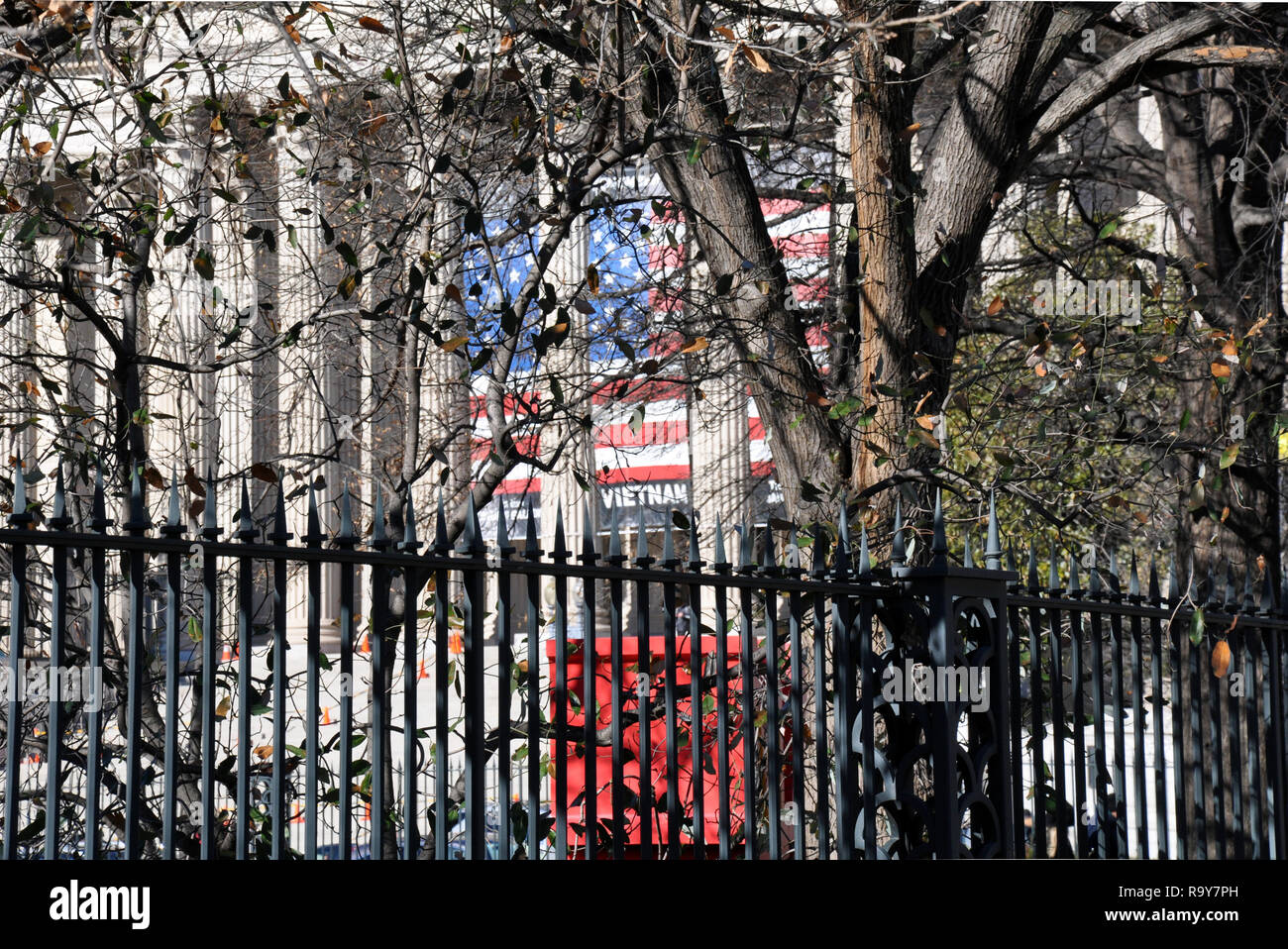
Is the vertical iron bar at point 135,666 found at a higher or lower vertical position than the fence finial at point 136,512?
lower

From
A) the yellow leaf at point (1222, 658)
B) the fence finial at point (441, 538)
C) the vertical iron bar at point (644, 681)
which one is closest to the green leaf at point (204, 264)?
the fence finial at point (441, 538)

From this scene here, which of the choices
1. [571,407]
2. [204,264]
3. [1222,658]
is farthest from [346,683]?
[1222,658]

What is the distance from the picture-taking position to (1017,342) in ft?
25.9

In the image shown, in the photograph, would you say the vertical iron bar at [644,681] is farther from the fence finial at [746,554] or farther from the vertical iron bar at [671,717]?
the fence finial at [746,554]

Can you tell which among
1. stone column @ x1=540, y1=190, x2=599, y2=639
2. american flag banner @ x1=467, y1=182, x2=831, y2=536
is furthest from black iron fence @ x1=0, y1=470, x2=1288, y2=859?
american flag banner @ x1=467, y1=182, x2=831, y2=536

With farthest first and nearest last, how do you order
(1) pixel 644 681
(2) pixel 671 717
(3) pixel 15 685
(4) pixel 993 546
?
(4) pixel 993 546, (2) pixel 671 717, (1) pixel 644 681, (3) pixel 15 685

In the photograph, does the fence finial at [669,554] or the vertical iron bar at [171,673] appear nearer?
the vertical iron bar at [171,673]

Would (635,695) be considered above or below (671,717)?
below

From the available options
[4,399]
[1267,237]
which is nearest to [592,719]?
[4,399]

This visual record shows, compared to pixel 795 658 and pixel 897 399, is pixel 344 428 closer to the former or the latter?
pixel 897 399

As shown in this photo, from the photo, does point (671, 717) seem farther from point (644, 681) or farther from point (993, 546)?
point (993, 546)

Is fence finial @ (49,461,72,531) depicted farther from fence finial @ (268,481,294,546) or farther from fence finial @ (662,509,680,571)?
fence finial @ (662,509,680,571)
